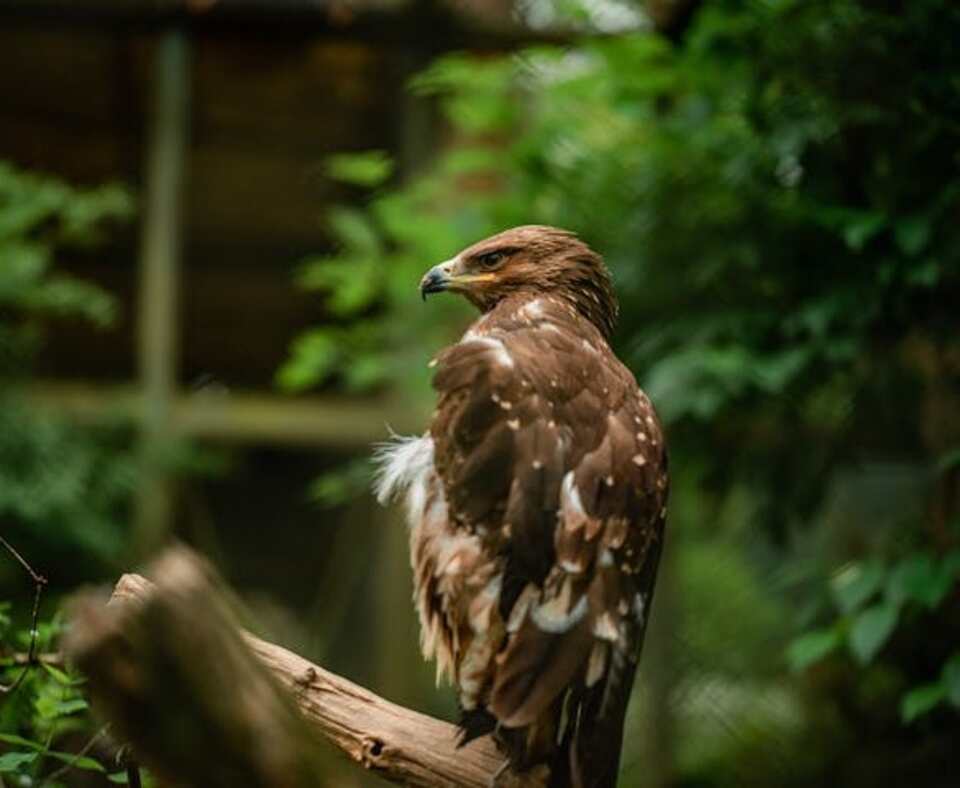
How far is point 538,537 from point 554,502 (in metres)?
0.07

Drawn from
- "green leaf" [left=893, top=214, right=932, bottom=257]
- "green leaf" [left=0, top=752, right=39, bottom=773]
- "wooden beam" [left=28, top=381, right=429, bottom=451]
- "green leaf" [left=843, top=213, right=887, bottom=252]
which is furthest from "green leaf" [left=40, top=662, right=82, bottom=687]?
"wooden beam" [left=28, top=381, right=429, bottom=451]

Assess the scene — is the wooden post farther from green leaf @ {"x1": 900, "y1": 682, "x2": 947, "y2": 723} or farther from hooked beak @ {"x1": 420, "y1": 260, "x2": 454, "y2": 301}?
green leaf @ {"x1": 900, "y1": 682, "x2": 947, "y2": 723}

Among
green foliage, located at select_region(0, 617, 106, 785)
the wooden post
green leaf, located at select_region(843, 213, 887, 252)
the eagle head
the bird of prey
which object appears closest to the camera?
green foliage, located at select_region(0, 617, 106, 785)

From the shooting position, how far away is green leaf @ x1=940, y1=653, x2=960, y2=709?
10.0 feet

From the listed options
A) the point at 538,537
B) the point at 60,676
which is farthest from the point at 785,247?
the point at 60,676

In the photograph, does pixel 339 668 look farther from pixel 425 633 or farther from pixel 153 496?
pixel 425 633

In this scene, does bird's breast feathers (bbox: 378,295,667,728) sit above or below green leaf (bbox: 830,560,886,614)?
above

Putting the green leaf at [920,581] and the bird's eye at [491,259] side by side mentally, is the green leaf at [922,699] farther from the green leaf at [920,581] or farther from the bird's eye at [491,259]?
the bird's eye at [491,259]

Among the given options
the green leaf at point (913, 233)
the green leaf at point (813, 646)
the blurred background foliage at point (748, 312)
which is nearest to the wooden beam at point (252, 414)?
the blurred background foliage at point (748, 312)

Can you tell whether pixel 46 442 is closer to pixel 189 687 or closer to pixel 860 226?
pixel 860 226

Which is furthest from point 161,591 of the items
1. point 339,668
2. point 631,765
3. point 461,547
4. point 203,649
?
point 339,668

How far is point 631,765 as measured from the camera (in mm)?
5121

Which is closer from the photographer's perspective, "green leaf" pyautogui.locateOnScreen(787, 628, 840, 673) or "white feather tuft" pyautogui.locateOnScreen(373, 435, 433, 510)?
"white feather tuft" pyautogui.locateOnScreen(373, 435, 433, 510)

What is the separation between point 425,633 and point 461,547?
0.76 ft
